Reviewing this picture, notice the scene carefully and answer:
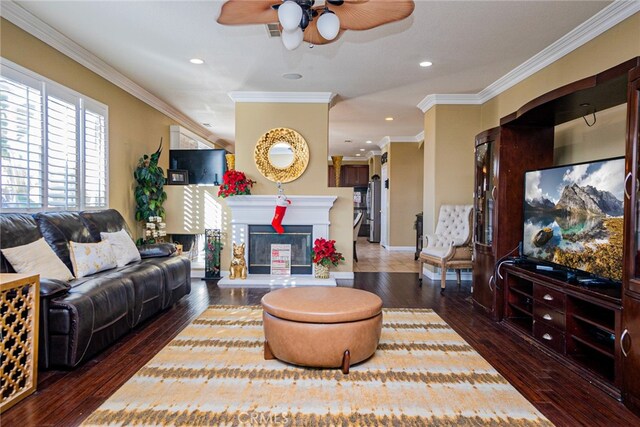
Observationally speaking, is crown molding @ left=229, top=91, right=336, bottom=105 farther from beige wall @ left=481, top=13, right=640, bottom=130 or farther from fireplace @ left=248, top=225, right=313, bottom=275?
beige wall @ left=481, top=13, right=640, bottom=130

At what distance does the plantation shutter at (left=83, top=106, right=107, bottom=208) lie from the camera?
13.6ft

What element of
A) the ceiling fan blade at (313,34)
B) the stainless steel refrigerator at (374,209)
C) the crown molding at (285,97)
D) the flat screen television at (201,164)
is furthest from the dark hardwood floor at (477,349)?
the stainless steel refrigerator at (374,209)

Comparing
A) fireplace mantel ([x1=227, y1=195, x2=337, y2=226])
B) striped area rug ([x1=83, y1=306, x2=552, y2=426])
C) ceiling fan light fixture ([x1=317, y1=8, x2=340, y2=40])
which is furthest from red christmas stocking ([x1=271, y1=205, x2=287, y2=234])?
ceiling fan light fixture ([x1=317, y1=8, x2=340, y2=40])

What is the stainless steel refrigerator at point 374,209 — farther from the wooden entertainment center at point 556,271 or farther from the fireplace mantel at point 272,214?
the wooden entertainment center at point 556,271

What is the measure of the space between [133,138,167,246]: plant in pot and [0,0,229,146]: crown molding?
0.96m

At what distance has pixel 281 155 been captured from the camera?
546 cm

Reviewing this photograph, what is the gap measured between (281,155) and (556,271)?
3.77 metres

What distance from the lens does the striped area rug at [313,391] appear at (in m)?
1.90

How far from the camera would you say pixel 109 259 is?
3.42m

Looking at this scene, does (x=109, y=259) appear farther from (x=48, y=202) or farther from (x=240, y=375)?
(x=240, y=375)

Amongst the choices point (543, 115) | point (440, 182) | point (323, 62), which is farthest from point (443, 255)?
point (323, 62)

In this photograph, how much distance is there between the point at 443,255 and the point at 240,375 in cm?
335

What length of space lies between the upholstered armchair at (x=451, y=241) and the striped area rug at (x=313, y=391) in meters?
2.04

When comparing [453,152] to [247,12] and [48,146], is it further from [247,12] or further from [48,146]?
[48,146]
